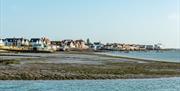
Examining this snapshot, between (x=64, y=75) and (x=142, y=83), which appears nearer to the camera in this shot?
(x=142, y=83)

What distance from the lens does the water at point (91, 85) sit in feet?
112

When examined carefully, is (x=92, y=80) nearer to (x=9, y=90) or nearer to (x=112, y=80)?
(x=112, y=80)

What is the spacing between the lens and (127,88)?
35.2 metres

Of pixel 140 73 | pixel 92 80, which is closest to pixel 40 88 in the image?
pixel 92 80

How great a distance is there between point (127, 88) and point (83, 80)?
6060mm

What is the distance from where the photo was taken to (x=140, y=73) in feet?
154

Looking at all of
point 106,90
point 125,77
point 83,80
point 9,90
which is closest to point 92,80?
point 83,80

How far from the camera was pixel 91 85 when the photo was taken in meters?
36.4

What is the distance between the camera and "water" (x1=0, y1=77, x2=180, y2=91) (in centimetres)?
3400

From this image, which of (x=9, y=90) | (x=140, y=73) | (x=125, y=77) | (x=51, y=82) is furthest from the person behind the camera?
(x=140, y=73)

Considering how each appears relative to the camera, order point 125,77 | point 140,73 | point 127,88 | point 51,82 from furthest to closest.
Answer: point 140,73, point 125,77, point 51,82, point 127,88

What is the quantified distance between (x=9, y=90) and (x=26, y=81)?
18.5 feet

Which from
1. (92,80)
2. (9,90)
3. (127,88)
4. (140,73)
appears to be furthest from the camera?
(140,73)

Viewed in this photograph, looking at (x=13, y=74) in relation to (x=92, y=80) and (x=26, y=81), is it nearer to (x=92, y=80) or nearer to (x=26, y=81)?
(x=26, y=81)
